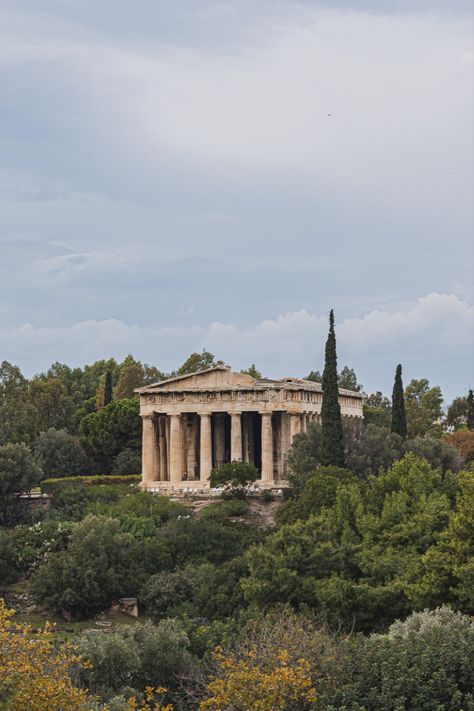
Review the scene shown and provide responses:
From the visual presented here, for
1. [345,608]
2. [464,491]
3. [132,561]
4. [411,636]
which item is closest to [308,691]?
[411,636]

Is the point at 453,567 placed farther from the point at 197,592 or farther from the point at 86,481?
the point at 86,481

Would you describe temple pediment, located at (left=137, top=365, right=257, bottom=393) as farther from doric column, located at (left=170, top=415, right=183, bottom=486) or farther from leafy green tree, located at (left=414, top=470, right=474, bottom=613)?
leafy green tree, located at (left=414, top=470, right=474, bottom=613)

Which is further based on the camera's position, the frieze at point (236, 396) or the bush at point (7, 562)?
the frieze at point (236, 396)

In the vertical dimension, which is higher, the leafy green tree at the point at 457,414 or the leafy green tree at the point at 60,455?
the leafy green tree at the point at 457,414

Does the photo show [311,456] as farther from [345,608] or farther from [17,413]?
[17,413]

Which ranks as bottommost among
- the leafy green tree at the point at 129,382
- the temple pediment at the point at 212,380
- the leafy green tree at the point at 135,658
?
the leafy green tree at the point at 135,658

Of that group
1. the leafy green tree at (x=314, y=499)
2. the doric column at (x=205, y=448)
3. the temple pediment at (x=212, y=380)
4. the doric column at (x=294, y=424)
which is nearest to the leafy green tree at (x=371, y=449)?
the doric column at (x=294, y=424)

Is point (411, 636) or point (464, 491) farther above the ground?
point (464, 491)

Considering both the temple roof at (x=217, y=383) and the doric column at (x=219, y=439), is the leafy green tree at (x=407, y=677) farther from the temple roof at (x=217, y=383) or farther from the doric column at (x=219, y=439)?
the doric column at (x=219, y=439)

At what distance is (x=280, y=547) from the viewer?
158 ft

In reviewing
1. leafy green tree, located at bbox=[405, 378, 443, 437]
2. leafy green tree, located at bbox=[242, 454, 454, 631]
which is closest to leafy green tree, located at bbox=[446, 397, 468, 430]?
leafy green tree, located at bbox=[405, 378, 443, 437]

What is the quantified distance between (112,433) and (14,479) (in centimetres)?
2097

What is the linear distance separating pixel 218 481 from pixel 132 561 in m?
17.4

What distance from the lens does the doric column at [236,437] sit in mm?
80812
